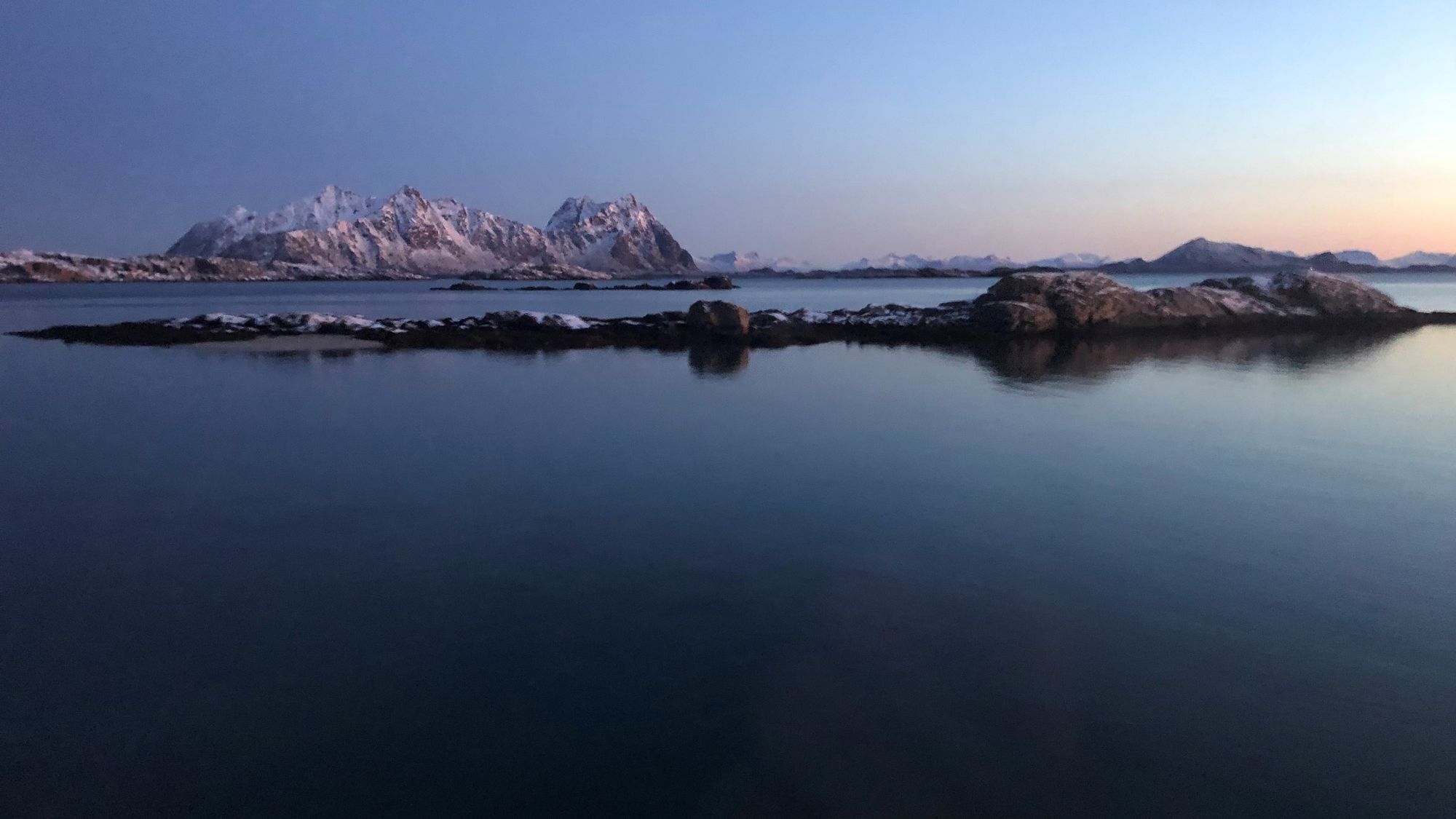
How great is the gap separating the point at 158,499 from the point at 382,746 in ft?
22.2

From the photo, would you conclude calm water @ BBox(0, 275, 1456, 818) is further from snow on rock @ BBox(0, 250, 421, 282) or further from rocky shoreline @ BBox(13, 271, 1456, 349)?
snow on rock @ BBox(0, 250, 421, 282)

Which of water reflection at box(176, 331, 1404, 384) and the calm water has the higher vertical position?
water reflection at box(176, 331, 1404, 384)

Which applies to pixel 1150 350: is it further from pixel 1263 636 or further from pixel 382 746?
pixel 382 746

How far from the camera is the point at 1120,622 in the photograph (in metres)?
5.85

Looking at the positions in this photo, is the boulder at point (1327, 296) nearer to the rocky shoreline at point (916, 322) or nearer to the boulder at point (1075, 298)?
the rocky shoreline at point (916, 322)

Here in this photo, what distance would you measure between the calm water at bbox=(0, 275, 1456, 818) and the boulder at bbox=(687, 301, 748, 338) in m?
15.6

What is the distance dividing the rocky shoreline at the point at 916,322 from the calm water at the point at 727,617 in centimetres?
1431

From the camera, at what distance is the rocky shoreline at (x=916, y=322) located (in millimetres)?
26938

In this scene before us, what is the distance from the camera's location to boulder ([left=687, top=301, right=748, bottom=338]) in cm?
2862

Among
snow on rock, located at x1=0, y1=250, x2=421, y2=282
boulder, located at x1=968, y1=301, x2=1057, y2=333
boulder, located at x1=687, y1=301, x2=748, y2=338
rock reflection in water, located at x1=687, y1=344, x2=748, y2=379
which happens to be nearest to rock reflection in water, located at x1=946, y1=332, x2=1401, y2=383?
boulder, located at x1=968, y1=301, x2=1057, y2=333

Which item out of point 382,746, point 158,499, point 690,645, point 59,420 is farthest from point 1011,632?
point 59,420

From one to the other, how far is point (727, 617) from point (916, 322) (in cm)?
2649

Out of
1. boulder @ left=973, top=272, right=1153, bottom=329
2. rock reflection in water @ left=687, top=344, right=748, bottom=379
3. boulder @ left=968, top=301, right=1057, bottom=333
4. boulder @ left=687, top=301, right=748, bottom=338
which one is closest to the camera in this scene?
rock reflection in water @ left=687, top=344, right=748, bottom=379

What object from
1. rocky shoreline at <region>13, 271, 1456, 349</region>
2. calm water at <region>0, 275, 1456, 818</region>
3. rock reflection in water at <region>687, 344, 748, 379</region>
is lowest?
calm water at <region>0, 275, 1456, 818</region>
